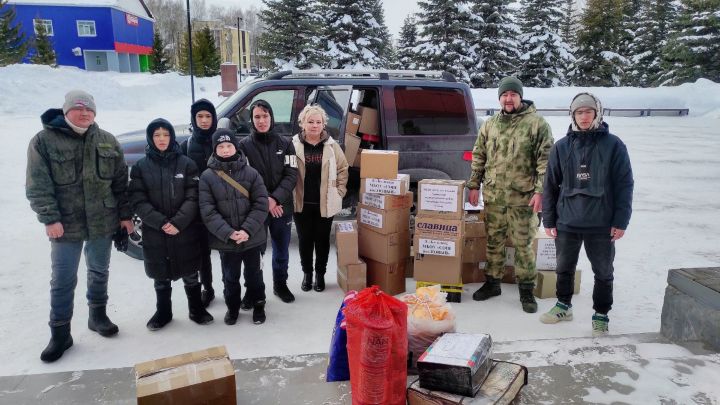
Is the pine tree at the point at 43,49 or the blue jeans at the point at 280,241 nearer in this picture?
the blue jeans at the point at 280,241

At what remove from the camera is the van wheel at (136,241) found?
5238mm

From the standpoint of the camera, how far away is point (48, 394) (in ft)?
9.56

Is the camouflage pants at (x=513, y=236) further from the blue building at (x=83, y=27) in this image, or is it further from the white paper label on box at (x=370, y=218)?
the blue building at (x=83, y=27)

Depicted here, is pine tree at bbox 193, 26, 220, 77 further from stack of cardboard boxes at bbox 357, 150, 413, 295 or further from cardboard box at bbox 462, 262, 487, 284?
cardboard box at bbox 462, 262, 487, 284

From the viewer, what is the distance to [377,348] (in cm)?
235

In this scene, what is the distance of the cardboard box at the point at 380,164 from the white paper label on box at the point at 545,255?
62.4 inches

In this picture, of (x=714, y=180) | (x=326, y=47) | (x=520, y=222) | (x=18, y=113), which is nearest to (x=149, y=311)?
(x=520, y=222)

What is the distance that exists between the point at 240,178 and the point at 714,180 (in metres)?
10.6

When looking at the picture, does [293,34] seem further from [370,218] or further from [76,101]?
[76,101]

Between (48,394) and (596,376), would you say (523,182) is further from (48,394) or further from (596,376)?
(48,394)

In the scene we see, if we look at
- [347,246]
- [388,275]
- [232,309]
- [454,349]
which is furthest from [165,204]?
[454,349]

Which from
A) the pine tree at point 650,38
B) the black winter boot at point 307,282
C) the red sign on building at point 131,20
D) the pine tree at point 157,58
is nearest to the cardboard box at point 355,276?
the black winter boot at point 307,282

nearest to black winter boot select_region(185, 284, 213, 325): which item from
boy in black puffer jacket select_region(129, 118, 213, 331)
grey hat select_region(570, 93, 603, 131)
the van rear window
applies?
boy in black puffer jacket select_region(129, 118, 213, 331)

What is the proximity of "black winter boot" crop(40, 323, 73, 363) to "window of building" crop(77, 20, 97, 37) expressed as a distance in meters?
40.2
